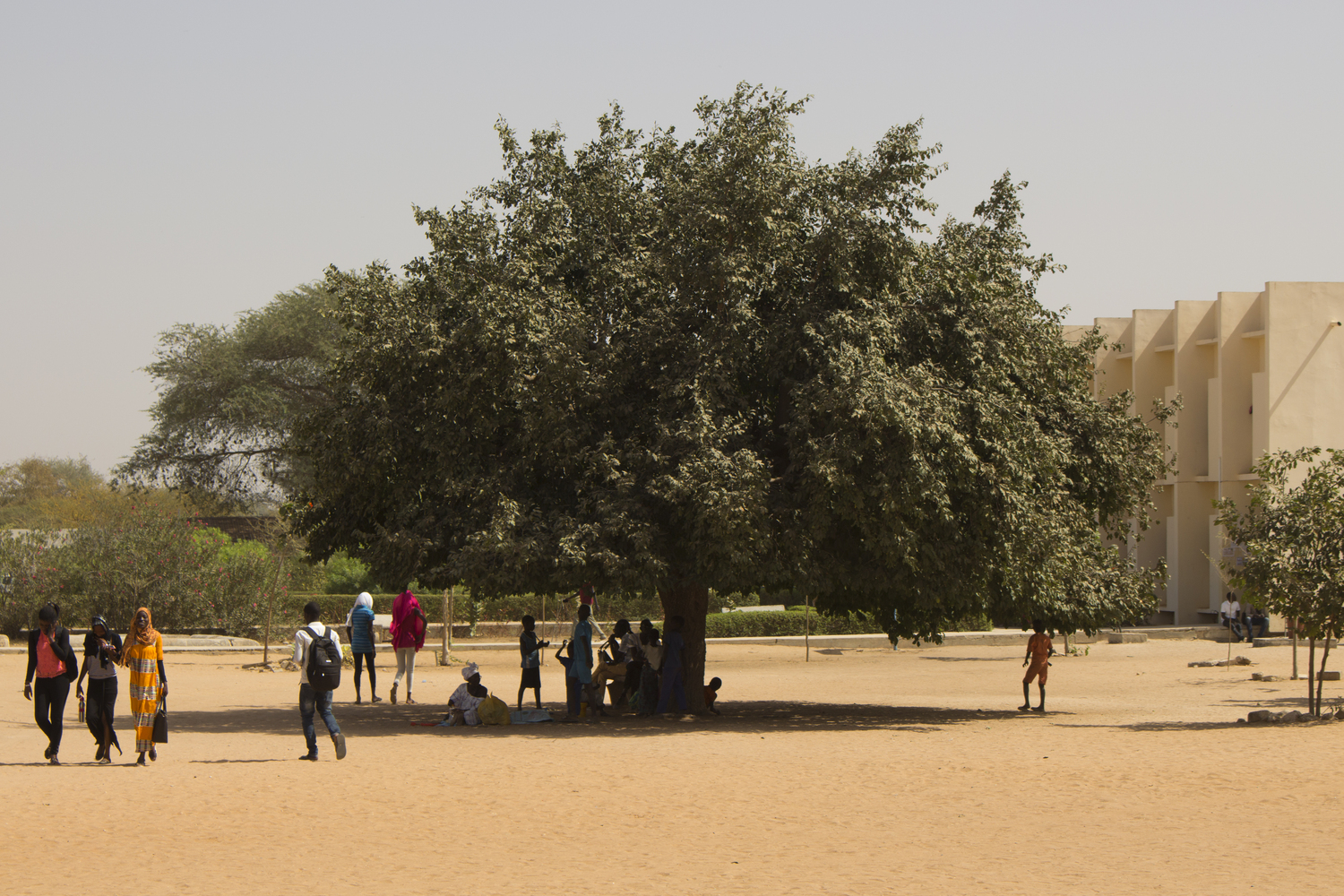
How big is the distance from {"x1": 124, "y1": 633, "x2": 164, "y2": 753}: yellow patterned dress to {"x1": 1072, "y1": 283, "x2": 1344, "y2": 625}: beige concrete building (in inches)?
1168

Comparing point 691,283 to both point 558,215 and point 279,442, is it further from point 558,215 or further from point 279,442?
point 279,442

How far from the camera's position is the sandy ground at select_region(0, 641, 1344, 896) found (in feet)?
25.4

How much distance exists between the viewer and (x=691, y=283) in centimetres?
1669

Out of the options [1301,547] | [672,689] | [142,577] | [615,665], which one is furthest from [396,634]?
[142,577]

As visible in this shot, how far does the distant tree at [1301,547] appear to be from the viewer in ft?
53.9

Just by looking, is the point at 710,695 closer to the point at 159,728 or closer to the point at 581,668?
the point at 581,668

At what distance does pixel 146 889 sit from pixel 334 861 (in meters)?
1.19

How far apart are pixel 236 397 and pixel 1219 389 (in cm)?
3876

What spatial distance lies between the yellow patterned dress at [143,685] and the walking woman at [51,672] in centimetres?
75

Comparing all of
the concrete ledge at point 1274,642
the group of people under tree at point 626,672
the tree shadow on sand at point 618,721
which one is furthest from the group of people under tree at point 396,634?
the concrete ledge at point 1274,642

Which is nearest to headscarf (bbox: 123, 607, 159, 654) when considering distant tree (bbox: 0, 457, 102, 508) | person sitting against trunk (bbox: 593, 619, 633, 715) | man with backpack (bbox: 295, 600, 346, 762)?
man with backpack (bbox: 295, 600, 346, 762)

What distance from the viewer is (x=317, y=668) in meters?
12.0

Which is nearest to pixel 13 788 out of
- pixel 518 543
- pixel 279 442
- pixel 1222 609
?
pixel 518 543

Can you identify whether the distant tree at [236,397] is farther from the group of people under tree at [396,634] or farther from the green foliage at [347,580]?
the group of people under tree at [396,634]
